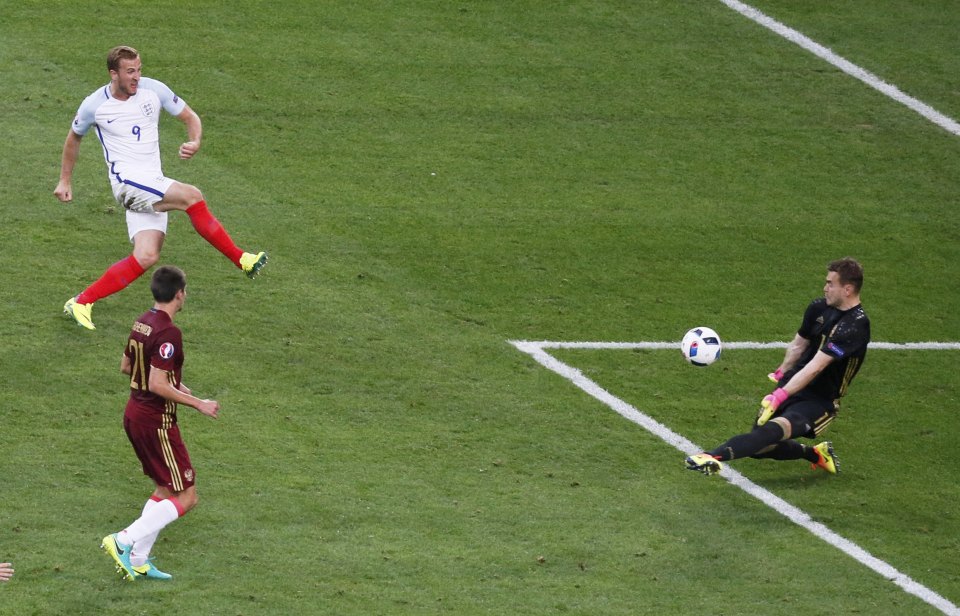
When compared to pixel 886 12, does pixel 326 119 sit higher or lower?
lower

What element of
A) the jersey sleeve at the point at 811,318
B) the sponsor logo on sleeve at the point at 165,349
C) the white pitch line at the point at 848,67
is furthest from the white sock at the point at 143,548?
the white pitch line at the point at 848,67

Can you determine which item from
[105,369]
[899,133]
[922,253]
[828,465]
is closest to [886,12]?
[899,133]

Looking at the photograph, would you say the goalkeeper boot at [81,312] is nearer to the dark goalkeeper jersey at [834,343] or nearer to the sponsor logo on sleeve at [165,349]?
the sponsor logo on sleeve at [165,349]

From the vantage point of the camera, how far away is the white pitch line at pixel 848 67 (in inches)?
746

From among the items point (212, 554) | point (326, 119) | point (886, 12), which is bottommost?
point (212, 554)

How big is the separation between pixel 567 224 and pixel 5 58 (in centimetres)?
723

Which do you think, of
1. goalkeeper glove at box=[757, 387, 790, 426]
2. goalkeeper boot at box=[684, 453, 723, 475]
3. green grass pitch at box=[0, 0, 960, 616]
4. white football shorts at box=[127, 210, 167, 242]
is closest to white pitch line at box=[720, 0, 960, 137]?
green grass pitch at box=[0, 0, 960, 616]

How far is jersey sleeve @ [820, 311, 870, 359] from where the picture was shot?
10.5m

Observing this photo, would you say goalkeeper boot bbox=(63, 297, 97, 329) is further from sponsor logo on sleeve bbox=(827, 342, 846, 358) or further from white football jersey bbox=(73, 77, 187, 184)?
sponsor logo on sleeve bbox=(827, 342, 846, 358)

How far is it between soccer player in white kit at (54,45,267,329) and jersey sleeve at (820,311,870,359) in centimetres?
473

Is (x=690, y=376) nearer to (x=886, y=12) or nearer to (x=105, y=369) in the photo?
(x=105, y=369)

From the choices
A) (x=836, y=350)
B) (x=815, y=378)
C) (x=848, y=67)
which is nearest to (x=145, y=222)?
(x=815, y=378)

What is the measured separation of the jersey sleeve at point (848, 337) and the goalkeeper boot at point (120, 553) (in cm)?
516

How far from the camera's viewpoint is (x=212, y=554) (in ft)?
30.5
